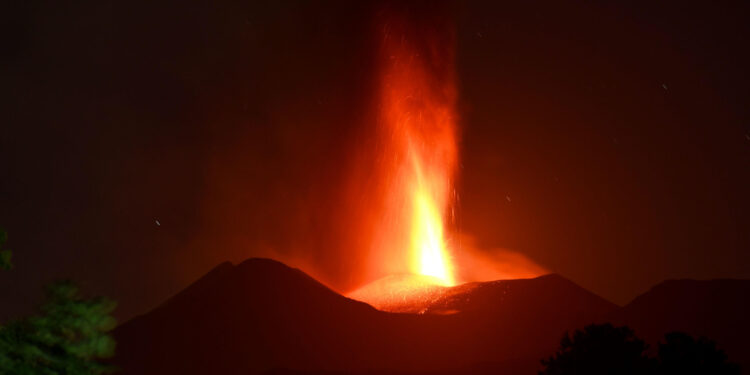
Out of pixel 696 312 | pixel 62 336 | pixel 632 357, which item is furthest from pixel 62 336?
pixel 696 312

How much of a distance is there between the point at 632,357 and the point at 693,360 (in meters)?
2.70

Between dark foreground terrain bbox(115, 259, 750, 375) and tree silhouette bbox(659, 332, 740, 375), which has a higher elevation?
dark foreground terrain bbox(115, 259, 750, 375)

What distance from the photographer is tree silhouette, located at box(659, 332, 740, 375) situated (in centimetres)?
2573

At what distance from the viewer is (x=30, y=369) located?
18.5 metres

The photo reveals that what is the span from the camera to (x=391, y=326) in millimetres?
96125

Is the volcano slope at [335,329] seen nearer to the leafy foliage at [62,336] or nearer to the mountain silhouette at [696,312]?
the mountain silhouette at [696,312]

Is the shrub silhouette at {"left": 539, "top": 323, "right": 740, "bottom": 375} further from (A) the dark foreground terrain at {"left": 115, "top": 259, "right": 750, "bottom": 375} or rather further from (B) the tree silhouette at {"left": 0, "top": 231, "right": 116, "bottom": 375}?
(A) the dark foreground terrain at {"left": 115, "top": 259, "right": 750, "bottom": 375}

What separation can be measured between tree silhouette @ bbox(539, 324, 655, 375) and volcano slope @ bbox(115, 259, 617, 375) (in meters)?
46.0

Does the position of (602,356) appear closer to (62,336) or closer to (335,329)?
(62,336)

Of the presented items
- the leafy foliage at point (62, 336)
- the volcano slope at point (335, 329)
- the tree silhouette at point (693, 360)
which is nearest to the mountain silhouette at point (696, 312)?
the volcano slope at point (335, 329)

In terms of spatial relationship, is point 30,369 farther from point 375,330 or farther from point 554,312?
point 554,312

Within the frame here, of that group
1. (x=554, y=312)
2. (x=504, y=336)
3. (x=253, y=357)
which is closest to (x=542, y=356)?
(x=504, y=336)

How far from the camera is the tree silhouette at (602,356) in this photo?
1098 inches

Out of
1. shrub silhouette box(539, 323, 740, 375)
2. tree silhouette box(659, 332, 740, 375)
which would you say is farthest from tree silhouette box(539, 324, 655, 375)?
tree silhouette box(659, 332, 740, 375)
